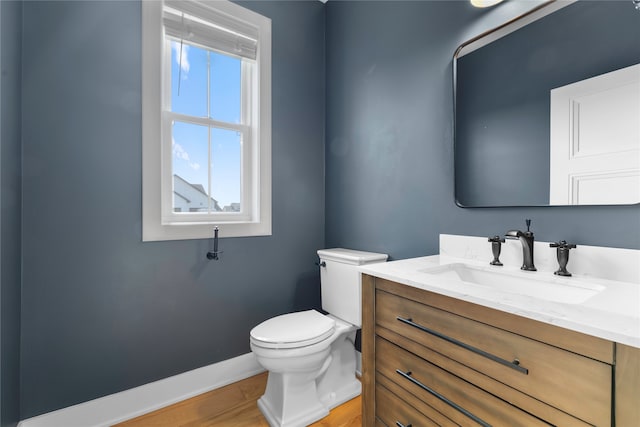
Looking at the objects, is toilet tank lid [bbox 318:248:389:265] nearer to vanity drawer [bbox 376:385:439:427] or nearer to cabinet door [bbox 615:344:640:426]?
vanity drawer [bbox 376:385:439:427]

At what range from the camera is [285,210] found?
7.14 ft

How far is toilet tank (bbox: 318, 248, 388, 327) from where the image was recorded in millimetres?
1734

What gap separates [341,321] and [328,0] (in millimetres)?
2411

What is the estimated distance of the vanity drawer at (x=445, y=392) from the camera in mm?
782

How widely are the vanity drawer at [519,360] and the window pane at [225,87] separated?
5.51 ft

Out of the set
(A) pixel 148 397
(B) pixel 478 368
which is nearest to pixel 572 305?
(B) pixel 478 368

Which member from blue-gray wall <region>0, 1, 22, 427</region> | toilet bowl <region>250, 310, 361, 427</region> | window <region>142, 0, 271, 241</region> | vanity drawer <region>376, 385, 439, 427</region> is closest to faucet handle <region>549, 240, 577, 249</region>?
vanity drawer <region>376, 385, 439, 427</region>

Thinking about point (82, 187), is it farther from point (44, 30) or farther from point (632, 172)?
point (632, 172)

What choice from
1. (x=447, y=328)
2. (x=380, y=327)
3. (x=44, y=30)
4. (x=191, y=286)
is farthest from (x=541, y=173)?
(x=44, y=30)

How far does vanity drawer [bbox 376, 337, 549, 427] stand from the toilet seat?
1.32 ft

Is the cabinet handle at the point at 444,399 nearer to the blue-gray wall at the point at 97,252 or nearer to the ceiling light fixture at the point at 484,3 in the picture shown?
the blue-gray wall at the point at 97,252

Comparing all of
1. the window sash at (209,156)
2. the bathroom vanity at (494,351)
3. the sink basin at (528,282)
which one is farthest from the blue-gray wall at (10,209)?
the sink basin at (528,282)

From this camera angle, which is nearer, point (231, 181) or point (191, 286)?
point (191, 286)

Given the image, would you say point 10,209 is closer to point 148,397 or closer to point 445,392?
Result: point 148,397
